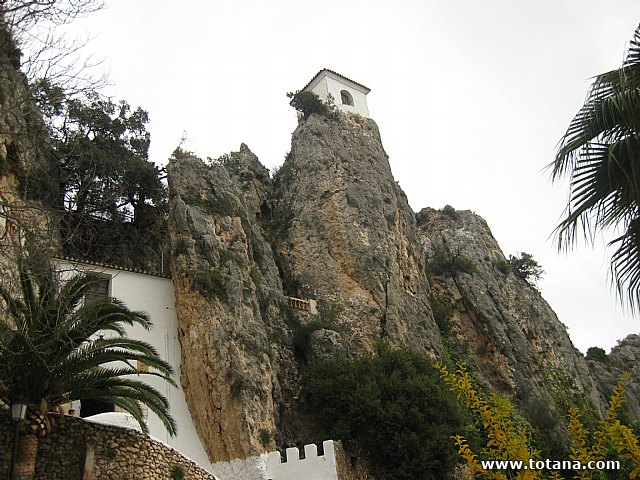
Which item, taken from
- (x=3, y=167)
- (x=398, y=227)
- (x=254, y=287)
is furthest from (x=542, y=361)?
(x=3, y=167)

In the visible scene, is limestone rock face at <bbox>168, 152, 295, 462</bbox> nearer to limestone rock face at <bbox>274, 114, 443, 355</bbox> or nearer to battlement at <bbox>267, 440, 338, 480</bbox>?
battlement at <bbox>267, 440, 338, 480</bbox>

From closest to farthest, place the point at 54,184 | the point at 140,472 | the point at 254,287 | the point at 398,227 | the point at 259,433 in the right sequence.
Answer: the point at 140,472 → the point at 259,433 → the point at 54,184 → the point at 254,287 → the point at 398,227

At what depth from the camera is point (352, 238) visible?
2758 cm

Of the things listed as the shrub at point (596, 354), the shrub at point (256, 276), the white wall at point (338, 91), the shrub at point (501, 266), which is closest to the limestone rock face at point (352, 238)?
the white wall at point (338, 91)

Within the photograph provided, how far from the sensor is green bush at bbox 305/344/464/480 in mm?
19047

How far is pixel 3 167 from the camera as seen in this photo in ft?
61.8

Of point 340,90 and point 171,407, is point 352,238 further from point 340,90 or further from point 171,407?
point 340,90

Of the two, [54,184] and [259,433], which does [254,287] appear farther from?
[54,184]

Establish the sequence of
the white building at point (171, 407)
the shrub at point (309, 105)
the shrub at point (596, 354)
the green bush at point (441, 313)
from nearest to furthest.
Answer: the white building at point (171, 407)
the green bush at point (441, 313)
the shrub at point (309, 105)
the shrub at point (596, 354)

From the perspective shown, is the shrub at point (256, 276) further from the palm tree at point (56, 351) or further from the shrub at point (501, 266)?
the shrub at point (501, 266)

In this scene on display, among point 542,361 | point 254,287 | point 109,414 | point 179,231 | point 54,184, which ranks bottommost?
point 109,414

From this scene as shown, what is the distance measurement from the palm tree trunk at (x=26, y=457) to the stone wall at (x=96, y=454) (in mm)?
633

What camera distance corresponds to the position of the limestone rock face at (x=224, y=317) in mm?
18578

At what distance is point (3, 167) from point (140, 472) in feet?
34.5
